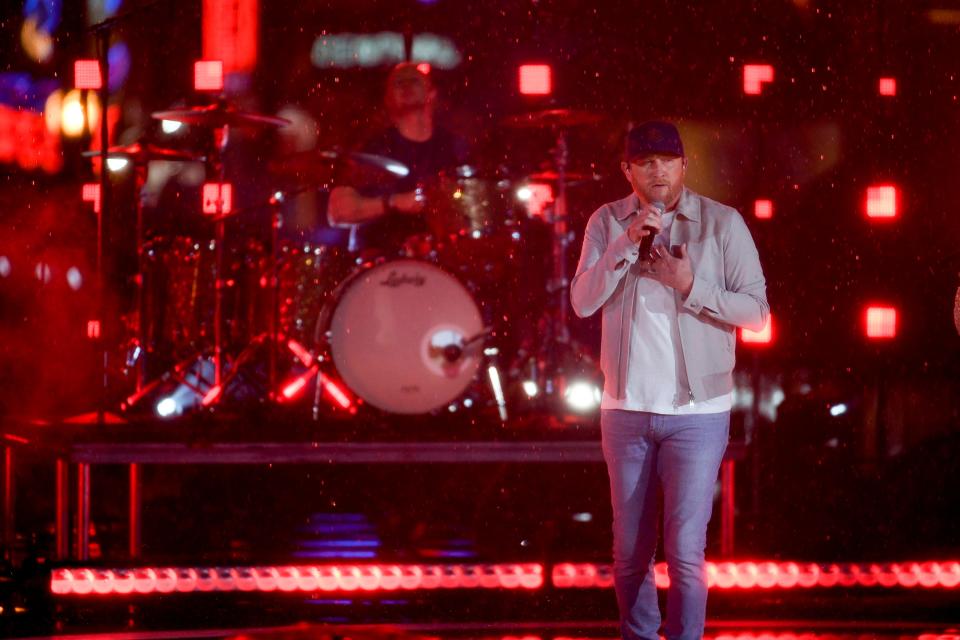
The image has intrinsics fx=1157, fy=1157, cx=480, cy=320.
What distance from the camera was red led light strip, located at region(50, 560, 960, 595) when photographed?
508 cm

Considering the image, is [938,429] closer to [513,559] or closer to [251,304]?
[513,559]

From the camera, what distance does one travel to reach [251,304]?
286 inches

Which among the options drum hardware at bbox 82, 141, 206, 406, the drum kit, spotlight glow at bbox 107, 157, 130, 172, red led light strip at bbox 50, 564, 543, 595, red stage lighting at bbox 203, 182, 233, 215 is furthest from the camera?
spotlight glow at bbox 107, 157, 130, 172

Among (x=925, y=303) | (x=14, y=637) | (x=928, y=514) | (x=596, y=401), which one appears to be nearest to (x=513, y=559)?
(x=596, y=401)

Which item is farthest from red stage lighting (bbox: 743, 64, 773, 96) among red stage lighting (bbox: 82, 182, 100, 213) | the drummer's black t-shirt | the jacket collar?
red stage lighting (bbox: 82, 182, 100, 213)

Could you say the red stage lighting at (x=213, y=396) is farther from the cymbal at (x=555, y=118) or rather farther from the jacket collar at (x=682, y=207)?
the jacket collar at (x=682, y=207)

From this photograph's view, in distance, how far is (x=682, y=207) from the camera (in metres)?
3.64

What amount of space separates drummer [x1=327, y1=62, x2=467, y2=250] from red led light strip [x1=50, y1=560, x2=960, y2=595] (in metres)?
2.36

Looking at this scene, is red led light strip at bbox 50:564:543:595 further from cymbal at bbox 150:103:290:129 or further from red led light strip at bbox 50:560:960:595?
cymbal at bbox 150:103:290:129

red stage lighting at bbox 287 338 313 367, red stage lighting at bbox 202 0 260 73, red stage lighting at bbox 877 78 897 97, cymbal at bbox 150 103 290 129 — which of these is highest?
red stage lighting at bbox 202 0 260 73

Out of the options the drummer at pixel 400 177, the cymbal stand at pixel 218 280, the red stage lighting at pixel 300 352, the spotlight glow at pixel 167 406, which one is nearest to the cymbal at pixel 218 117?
the cymbal stand at pixel 218 280

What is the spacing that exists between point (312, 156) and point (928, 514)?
4040mm

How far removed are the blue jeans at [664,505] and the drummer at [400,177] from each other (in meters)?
3.39

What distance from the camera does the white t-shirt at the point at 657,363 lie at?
3.51m
